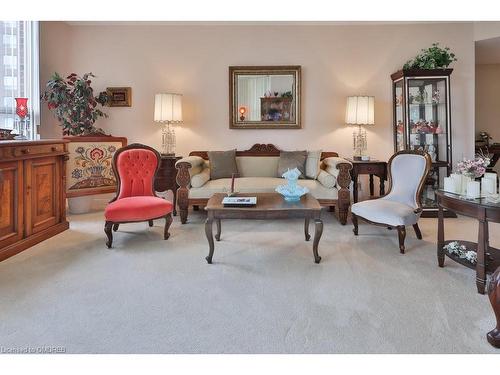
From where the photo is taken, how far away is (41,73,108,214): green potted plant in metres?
4.51

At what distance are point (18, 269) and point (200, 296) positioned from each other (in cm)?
158

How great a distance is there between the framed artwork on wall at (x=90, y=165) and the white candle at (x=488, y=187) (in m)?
4.35

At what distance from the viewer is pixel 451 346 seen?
5.63 ft

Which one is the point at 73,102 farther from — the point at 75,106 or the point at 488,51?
the point at 488,51

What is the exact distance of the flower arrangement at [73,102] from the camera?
450cm

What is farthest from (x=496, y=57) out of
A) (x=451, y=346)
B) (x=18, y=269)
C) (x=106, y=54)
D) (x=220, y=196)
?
(x=18, y=269)

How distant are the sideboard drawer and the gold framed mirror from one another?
2409 millimetres

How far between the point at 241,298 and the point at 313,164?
2.79 m

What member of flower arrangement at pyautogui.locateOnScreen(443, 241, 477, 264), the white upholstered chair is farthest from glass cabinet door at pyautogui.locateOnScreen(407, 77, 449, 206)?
flower arrangement at pyautogui.locateOnScreen(443, 241, 477, 264)

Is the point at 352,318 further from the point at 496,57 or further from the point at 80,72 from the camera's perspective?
the point at 496,57

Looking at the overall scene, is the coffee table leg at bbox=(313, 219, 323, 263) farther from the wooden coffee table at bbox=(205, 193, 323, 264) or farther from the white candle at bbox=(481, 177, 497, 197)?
the white candle at bbox=(481, 177, 497, 197)

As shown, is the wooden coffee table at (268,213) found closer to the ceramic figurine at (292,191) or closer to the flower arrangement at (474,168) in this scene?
the ceramic figurine at (292,191)

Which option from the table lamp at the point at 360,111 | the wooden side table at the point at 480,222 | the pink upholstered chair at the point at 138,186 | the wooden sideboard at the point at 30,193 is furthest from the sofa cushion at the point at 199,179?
the wooden side table at the point at 480,222
